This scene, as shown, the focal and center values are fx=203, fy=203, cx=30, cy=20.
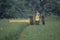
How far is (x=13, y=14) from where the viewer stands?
3653cm

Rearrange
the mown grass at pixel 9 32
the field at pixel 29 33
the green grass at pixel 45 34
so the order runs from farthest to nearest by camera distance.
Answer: the green grass at pixel 45 34, the field at pixel 29 33, the mown grass at pixel 9 32

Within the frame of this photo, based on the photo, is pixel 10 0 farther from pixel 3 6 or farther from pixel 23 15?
pixel 23 15

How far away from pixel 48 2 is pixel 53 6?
0.69 m

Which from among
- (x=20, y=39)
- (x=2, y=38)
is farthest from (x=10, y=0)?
(x=2, y=38)

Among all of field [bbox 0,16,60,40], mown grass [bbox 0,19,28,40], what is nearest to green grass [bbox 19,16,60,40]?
field [bbox 0,16,60,40]

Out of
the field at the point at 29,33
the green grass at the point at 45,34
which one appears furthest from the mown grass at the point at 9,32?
the green grass at the point at 45,34

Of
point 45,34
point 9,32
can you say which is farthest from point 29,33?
point 9,32

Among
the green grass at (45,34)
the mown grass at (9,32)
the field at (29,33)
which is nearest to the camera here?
the mown grass at (9,32)

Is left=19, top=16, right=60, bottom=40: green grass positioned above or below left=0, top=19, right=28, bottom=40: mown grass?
below

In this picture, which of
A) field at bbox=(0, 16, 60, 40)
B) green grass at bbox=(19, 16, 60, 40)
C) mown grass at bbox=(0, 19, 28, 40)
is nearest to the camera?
mown grass at bbox=(0, 19, 28, 40)

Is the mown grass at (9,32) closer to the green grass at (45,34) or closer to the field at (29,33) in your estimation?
the field at (29,33)

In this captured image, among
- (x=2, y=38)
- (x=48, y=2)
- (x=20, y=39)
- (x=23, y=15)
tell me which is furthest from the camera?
(x=23, y=15)

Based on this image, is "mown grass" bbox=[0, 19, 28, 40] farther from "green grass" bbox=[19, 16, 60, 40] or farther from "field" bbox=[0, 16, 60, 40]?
"green grass" bbox=[19, 16, 60, 40]

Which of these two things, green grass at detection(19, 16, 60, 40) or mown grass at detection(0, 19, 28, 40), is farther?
green grass at detection(19, 16, 60, 40)
